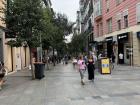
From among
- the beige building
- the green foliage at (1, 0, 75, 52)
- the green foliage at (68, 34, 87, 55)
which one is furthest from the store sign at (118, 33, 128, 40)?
the green foliage at (68, 34, 87, 55)

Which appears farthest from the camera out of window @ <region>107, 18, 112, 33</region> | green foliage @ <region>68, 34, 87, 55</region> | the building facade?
green foliage @ <region>68, 34, 87, 55</region>

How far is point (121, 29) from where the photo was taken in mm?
44469

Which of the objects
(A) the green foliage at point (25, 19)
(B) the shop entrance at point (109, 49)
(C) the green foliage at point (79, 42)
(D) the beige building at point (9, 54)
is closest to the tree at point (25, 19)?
(A) the green foliage at point (25, 19)

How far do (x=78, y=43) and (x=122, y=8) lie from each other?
45.2 meters

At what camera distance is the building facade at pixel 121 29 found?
38688 millimetres

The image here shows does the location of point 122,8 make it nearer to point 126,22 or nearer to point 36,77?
point 126,22

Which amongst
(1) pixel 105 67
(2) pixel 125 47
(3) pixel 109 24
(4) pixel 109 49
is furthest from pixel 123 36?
(1) pixel 105 67

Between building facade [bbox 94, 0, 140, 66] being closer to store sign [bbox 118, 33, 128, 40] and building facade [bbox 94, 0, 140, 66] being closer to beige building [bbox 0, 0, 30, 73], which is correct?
store sign [bbox 118, 33, 128, 40]

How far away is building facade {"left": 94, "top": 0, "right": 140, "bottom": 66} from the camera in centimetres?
3869

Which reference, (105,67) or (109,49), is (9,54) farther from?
(109,49)

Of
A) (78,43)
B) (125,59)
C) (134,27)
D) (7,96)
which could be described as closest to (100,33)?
(125,59)

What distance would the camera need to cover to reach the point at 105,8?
53594 millimetres

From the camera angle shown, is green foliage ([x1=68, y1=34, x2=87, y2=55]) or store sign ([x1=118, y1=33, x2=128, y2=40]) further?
green foliage ([x1=68, y1=34, x2=87, y2=55])

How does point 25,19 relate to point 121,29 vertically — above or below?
below
